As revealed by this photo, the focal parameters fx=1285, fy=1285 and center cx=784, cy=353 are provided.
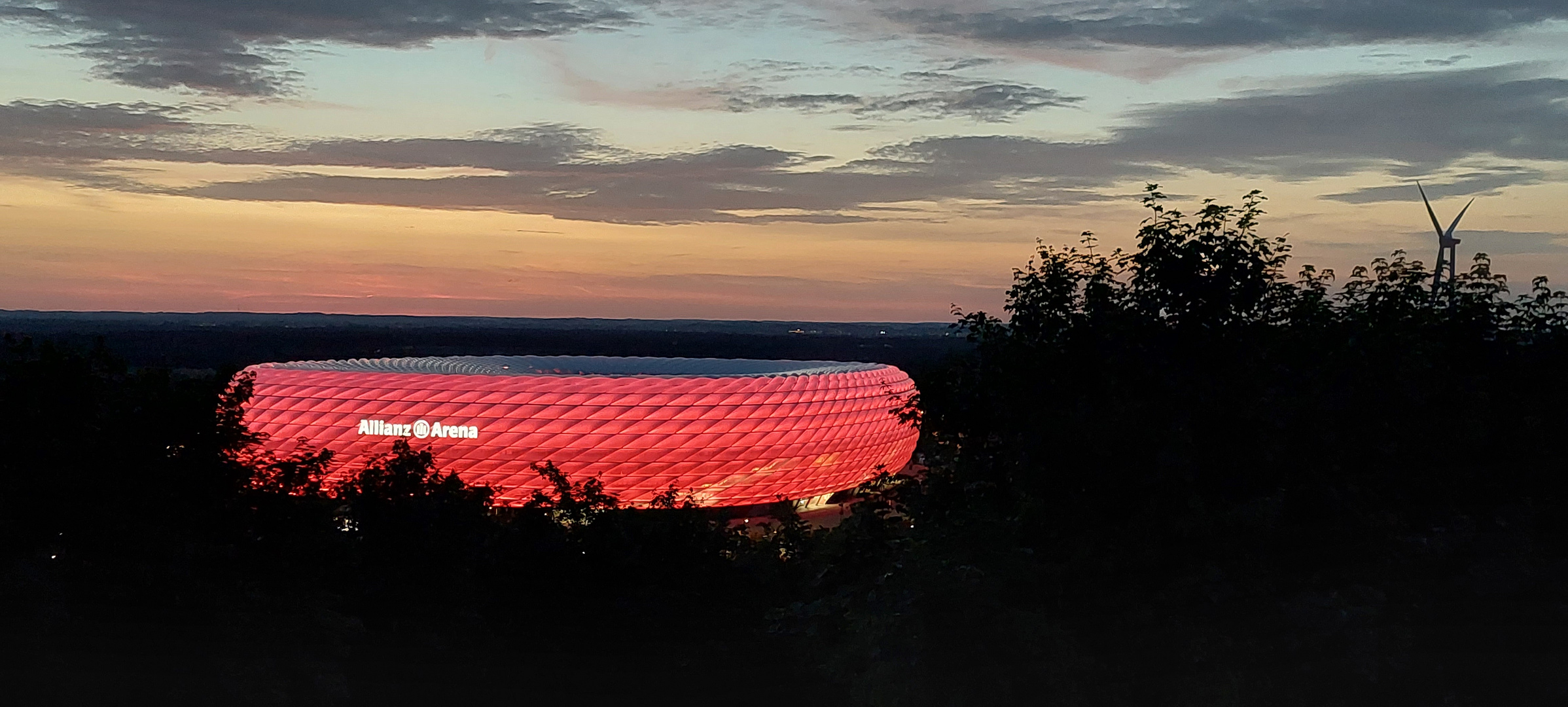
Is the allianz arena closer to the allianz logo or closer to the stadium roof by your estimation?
the allianz logo

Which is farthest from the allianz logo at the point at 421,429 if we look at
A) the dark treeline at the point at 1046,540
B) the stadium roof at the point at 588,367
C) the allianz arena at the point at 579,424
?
the dark treeline at the point at 1046,540

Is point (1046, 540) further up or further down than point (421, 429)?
further up

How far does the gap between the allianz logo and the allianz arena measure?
51 mm

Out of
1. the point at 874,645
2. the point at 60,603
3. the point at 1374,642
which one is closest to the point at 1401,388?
the point at 1374,642

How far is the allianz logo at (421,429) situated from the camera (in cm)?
6084

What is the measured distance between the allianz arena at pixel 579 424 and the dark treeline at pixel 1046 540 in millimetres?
40838

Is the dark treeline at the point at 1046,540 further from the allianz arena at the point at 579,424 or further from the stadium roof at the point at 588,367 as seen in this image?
the stadium roof at the point at 588,367

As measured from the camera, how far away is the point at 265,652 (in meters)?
14.2

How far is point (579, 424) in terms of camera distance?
199 ft

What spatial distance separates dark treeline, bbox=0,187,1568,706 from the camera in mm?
12977

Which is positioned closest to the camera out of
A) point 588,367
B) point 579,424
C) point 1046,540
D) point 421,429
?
point 1046,540

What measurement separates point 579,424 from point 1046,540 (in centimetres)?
4788

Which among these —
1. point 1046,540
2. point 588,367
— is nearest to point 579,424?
point 588,367

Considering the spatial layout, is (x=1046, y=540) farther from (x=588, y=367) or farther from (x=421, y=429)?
(x=588, y=367)
